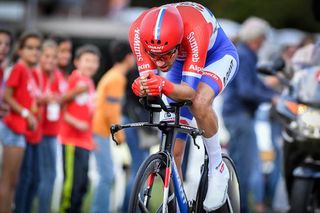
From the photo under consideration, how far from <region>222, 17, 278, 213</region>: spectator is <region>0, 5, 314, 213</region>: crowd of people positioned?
0.01 meters

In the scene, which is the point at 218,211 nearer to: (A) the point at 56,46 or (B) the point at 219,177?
(B) the point at 219,177

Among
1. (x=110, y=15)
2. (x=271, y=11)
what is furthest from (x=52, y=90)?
(x=110, y=15)

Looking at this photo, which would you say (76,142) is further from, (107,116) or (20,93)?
(20,93)

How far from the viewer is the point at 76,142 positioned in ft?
40.1

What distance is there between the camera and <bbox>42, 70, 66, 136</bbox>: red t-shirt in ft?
39.5

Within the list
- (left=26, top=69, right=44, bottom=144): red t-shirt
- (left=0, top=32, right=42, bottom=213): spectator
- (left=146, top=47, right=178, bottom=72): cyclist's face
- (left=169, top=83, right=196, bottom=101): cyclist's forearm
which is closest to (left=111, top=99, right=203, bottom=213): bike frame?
(left=169, top=83, right=196, bottom=101): cyclist's forearm

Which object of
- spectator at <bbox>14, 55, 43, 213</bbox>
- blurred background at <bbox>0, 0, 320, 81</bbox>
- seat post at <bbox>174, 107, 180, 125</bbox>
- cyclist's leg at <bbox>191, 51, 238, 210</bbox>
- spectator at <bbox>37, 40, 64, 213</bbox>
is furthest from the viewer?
blurred background at <bbox>0, 0, 320, 81</bbox>

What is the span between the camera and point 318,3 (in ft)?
47.6

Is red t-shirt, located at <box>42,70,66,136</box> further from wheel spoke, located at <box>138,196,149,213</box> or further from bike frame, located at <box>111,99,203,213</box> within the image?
wheel spoke, located at <box>138,196,149,213</box>

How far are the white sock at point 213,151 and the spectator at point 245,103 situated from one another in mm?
3916

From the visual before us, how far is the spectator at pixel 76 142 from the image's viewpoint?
12086 millimetres

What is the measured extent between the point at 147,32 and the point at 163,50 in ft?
0.61

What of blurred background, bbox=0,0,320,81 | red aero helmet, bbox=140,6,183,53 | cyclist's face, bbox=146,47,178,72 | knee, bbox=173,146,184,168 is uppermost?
blurred background, bbox=0,0,320,81

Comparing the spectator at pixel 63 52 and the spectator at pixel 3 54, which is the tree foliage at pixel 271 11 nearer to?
the spectator at pixel 63 52
